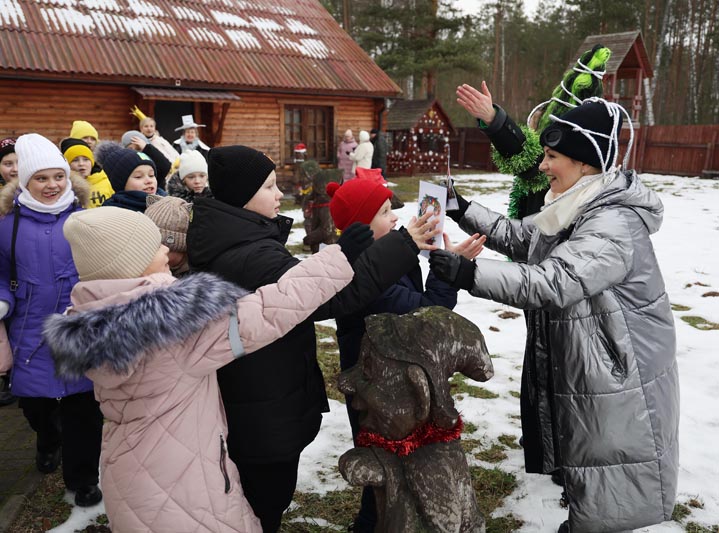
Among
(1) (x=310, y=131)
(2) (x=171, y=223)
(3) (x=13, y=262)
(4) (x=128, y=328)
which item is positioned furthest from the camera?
(1) (x=310, y=131)

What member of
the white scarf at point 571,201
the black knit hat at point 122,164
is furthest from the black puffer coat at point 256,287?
the black knit hat at point 122,164

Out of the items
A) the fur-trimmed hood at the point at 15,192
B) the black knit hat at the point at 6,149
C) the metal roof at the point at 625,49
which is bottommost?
the fur-trimmed hood at the point at 15,192

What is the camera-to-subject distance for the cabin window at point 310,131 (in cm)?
1525

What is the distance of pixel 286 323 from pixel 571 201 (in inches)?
49.0

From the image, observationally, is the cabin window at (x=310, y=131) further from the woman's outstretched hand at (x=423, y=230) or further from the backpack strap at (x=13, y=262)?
the woman's outstretched hand at (x=423, y=230)

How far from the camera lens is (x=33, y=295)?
2822mm

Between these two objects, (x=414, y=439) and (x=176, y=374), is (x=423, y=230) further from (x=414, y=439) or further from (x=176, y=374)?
(x=176, y=374)

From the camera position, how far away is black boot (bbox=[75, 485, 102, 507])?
2.87 meters

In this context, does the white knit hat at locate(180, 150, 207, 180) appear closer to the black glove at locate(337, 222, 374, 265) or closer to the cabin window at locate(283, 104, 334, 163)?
the black glove at locate(337, 222, 374, 265)

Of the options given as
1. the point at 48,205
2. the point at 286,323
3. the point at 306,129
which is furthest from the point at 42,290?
the point at 306,129

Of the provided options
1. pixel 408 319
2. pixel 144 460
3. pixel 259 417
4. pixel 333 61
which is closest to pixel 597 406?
pixel 408 319

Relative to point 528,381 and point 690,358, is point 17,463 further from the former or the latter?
point 690,358

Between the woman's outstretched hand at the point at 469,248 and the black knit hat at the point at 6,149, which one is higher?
the black knit hat at the point at 6,149

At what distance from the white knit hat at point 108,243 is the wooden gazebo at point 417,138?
19.1 metres
